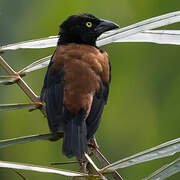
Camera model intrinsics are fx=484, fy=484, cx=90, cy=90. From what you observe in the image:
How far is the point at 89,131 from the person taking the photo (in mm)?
2939

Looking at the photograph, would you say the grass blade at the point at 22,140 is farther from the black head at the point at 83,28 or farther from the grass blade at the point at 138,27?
the black head at the point at 83,28

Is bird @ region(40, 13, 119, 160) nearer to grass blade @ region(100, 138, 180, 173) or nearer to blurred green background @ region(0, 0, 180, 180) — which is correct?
grass blade @ region(100, 138, 180, 173)

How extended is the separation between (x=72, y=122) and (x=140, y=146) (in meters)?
1.81

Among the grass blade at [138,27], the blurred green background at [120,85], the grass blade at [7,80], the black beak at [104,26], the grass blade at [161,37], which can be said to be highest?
the grass blade at [138,27]

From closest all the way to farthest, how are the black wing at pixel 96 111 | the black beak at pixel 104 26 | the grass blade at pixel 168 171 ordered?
the grass blade at pixel 168 171
the black wing at pixel 96 111
the black beak at pixel 104 26

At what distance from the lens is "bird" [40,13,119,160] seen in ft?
9.35

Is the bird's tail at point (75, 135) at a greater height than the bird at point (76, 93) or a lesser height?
lesser

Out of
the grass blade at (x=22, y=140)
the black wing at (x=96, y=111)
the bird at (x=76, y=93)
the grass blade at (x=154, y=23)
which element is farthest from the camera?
the black wing at (x=96, y=111)

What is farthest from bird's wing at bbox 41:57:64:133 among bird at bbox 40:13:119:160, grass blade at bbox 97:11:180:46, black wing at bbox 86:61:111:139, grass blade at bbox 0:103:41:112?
grass blade at bbox 97:11:180:46

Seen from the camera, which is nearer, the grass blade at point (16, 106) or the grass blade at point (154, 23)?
the grass blade at point (16, 106)

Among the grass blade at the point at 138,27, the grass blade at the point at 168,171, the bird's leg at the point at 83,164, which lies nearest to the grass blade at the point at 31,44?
the grass blade at the point at 138,27

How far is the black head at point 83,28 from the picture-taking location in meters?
4.00

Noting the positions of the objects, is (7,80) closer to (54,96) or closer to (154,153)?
(54,96)

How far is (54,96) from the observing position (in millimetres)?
3078
